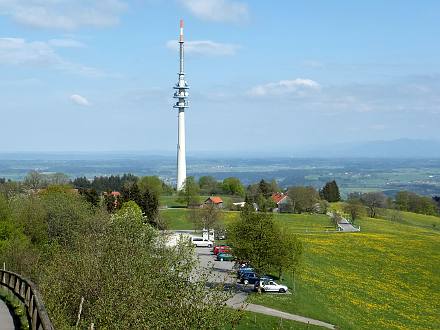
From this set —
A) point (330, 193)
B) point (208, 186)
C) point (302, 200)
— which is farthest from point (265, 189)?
point (208, 186)

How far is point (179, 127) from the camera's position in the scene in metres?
142

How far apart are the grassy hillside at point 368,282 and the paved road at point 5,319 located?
20.4m

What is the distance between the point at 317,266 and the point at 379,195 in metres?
87.8

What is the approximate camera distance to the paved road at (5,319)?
15.9m

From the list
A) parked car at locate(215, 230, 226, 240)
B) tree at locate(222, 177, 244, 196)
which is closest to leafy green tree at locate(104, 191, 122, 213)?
parked car at locate(215, 230, 226, 240)

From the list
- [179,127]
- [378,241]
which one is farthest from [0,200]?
[179,127]

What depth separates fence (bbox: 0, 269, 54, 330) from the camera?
12.7m

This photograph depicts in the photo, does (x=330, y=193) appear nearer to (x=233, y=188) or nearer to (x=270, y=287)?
(x=233, y=188)

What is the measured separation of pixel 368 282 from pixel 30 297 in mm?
37381

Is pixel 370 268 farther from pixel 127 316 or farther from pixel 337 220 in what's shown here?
pixel 127 316

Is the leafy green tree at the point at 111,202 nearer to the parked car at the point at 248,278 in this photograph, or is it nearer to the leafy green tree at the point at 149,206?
the leafy green tree at the point at 149,206

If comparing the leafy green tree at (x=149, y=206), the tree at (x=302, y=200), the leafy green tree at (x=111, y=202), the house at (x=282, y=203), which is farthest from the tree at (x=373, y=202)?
the leafy green tree at (x=111, y=202)

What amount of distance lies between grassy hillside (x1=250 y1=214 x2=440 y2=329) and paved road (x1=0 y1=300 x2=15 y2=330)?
2042 cm

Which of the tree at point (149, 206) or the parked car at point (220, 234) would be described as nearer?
the parked car at point (220, 234)
